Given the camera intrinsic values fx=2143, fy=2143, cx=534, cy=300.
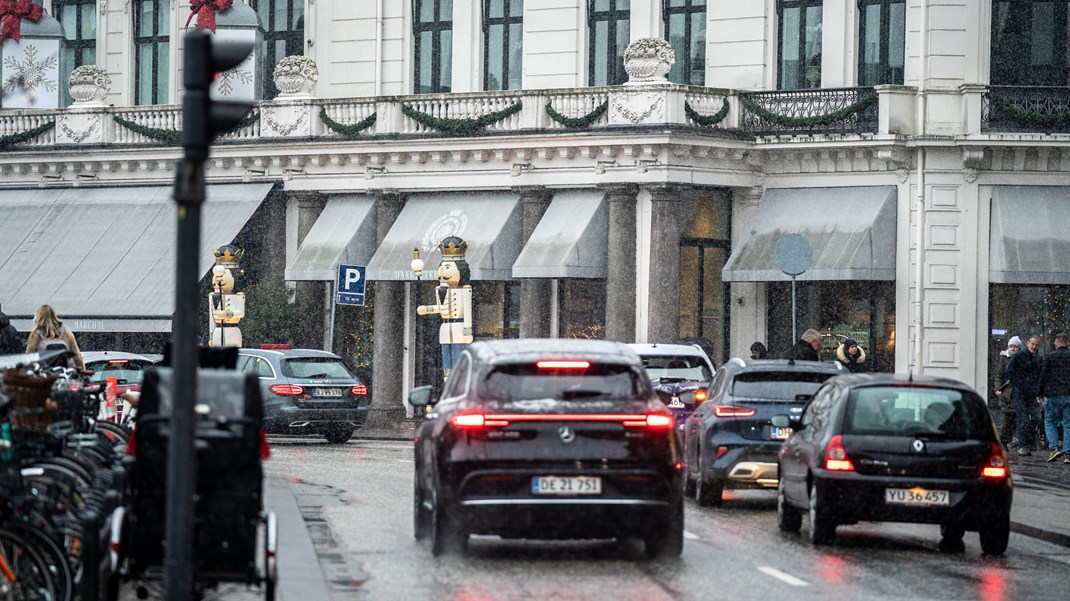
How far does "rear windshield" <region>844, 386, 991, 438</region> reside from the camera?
1683 centimetres

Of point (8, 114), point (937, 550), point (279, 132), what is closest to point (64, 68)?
point (8, 114)

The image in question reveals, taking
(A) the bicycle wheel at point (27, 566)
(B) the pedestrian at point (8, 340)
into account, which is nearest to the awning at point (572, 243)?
(B) the pedestrian at point (8, 340)

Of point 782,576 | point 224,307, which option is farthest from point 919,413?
point 224,307

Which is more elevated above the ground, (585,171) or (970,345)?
(585,171)

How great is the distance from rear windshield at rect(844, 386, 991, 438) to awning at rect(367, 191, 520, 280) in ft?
79.2

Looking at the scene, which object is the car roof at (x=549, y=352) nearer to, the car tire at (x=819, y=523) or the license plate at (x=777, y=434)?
the car tire at (x=819, y=523)

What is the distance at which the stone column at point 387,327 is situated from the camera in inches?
1698

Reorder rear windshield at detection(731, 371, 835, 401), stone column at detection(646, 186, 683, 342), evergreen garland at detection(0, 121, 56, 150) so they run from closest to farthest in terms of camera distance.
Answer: rear windshield at detection(731, 371, 835, 401) < stone column at detection(646, 186, 683, 342) < evergreen garland at detection(0, 121, 56, 150)

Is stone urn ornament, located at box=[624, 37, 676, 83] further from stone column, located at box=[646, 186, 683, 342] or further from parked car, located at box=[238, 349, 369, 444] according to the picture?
parked car, located at box=[238, 349, 369, 444]

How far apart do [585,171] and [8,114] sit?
47.1 feet

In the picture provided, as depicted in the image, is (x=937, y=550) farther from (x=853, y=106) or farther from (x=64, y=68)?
(x=64, y=68)

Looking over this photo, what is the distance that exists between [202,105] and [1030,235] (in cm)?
3026

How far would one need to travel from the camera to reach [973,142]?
3753cm

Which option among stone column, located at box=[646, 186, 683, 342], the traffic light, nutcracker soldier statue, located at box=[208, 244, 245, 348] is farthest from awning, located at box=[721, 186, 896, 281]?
the traffic light
